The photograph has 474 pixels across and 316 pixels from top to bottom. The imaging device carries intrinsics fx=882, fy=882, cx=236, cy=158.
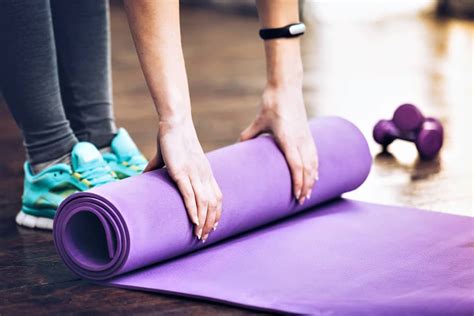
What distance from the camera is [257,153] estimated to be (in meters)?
1.77

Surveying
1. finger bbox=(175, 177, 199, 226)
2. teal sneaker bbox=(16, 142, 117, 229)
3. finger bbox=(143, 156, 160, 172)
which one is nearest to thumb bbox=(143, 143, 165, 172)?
finger bbox=(143, 156, 160, 172)

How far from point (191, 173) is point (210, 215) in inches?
3.4

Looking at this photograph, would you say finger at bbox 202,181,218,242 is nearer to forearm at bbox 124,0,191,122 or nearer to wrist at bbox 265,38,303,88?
forearm at bbox 124,0,191,122

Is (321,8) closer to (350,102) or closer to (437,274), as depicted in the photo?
(350,102)

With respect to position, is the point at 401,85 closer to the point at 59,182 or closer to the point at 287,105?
the point at 287,105

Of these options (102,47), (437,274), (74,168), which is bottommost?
(437,274)

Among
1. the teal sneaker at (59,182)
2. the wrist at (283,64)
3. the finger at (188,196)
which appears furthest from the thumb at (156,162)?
the wrist at (283,64)

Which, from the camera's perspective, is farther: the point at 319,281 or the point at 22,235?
the point at 22,235

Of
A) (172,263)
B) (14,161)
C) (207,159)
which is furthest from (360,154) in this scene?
(14,161)

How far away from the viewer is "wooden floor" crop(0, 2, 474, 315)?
4.99 ft

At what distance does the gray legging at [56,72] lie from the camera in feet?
6.02

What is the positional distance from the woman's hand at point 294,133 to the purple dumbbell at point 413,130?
585 mm

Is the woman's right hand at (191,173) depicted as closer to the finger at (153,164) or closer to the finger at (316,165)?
the finger at (153,164)

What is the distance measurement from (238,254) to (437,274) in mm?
360
